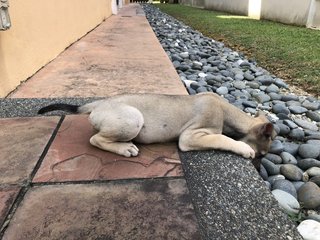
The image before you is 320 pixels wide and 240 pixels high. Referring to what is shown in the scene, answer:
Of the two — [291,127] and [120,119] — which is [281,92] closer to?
[291,127]

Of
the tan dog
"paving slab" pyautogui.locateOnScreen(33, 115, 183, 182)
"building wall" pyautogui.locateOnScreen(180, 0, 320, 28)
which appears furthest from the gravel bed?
"building wall" pyautogui.locateOnScreen(180, 0, 320, 28)

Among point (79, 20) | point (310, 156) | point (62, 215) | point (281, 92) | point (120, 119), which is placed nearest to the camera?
point (62, 215)

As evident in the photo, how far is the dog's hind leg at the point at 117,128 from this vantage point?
229cm

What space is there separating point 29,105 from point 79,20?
431cm

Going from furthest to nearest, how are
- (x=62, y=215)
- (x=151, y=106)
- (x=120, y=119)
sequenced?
1. (x=151, y=106)
2. (x=120, y=119)
3. (x=62, y=215)

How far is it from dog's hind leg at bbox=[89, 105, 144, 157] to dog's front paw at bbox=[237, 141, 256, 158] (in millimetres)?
681

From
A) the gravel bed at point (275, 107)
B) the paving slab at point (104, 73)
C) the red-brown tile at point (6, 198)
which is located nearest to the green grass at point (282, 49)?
the gravel bed at point (275, 107)

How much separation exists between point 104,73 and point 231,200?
2963 millimetres

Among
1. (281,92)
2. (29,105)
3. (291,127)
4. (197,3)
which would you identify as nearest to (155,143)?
(29,105)

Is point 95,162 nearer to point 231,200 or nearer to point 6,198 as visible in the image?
point 6,198

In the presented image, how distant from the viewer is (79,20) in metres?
7.04

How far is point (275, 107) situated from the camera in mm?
4047

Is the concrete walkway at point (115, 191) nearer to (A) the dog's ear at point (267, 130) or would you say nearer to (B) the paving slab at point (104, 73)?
(A) the dog's ear at point (267, 130)

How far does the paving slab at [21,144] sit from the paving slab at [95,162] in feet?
0.27
